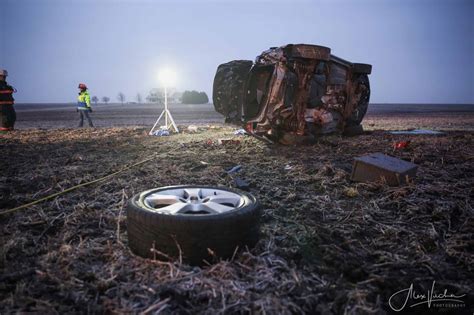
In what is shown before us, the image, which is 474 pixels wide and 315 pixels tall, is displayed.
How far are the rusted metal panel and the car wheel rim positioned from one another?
7.30 ft

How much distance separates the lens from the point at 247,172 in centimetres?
456

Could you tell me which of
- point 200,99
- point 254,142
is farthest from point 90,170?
point 200,99

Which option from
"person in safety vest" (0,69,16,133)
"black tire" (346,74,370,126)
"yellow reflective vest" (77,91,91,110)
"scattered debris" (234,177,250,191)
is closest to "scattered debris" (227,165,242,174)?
"scattered debris" (234,177,250,191)

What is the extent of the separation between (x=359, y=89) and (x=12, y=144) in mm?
9440

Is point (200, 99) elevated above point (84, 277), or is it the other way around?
point (200, 99)

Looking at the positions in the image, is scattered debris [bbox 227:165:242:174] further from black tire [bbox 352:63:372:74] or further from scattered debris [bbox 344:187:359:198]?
black tire [bbox 352:63:372:74]

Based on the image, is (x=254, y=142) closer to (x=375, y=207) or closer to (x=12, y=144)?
(x=375, y=207)

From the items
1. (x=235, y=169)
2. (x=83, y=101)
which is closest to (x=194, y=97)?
(x=83, y=101)

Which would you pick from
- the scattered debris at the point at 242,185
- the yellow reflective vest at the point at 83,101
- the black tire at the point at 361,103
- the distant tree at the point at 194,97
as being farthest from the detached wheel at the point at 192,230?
the distant tree at the point at 194,97

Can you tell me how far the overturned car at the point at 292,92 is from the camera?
6043 millimetres

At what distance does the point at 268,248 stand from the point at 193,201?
70 centimetres

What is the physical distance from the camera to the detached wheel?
1897 mm
